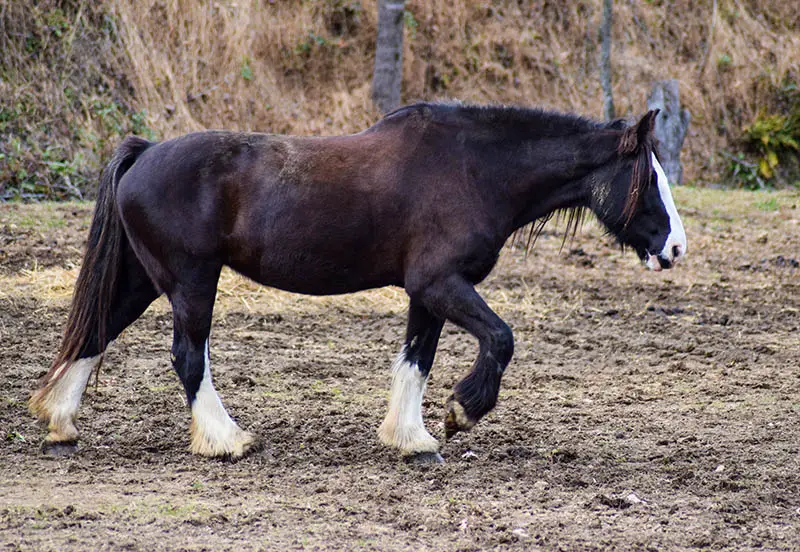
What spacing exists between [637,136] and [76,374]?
10.1 feet

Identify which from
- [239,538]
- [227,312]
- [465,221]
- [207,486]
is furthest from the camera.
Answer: [227,312]

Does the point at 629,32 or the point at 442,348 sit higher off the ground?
the point at 629,32

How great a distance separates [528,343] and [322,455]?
295 cm

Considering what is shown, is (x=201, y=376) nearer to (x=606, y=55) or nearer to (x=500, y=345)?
(x=500, y=345)

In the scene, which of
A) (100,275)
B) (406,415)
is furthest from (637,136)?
(100,275)

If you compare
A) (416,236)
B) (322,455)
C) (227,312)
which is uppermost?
(416,236)

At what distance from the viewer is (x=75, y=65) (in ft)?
43.2

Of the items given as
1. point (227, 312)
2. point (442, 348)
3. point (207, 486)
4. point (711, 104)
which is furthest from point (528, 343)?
point (711, 104)

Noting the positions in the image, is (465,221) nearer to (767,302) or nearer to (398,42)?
(767,302)

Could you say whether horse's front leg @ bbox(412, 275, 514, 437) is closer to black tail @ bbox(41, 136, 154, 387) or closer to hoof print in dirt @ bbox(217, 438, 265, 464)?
hoof print in dirt @ bbox(217, 438, 265, 464)

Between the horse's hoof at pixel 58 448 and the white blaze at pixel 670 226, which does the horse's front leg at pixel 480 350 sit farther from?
the horse's hoof at pixel 58 448

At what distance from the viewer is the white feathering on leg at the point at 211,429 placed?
4871 millimetres

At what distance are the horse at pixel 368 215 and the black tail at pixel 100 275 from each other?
12 millimetres

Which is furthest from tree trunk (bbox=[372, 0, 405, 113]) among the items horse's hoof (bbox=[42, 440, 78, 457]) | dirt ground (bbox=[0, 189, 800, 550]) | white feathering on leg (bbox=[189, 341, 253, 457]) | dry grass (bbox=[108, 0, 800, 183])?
horse's hoof (bbox=[42, 440, 78, 457])
